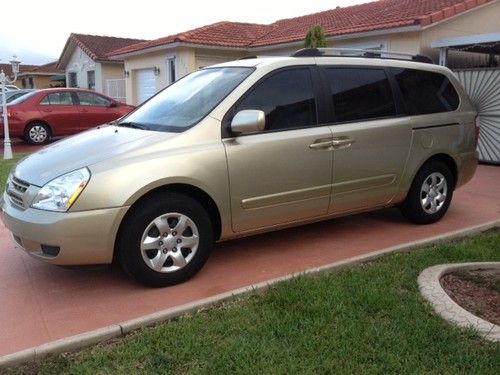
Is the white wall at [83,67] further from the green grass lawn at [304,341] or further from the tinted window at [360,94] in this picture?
the green grass lawn at [304,341]

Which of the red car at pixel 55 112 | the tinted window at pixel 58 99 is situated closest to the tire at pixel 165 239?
the red car at pixel 55 112

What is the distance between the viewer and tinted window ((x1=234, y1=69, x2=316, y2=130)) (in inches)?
182

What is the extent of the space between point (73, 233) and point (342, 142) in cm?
253

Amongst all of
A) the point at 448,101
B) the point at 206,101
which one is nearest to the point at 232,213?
the point at 206,101

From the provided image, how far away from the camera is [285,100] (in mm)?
4766

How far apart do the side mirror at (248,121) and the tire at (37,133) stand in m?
11.5

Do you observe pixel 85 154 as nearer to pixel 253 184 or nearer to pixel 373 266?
pixel 253 184

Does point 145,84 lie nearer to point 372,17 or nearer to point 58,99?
point 58,99

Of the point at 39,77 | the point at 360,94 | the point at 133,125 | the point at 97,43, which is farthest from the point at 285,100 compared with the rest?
the point at 39,77

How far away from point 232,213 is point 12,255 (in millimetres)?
2234

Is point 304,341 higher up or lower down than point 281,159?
lower down

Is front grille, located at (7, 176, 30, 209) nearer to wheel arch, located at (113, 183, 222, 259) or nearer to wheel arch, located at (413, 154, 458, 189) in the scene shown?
wheel arch, located at (113, 183, 222, 259)

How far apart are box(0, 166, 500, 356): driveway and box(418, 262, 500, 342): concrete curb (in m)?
0.88

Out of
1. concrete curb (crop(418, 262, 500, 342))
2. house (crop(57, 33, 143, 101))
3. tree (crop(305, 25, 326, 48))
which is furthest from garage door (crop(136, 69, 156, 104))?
concrete curb (crop(418, 262, 500, 342))
